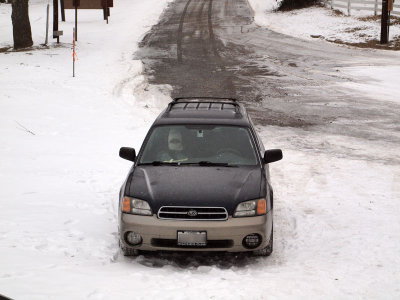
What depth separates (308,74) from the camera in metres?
20.4

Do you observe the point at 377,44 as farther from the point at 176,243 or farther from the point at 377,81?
the point at 176,243

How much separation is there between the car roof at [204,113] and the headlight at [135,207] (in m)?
1.47

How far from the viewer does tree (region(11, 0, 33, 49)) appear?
2297 centimetres

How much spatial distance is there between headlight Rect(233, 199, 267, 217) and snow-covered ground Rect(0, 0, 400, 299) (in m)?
0.63

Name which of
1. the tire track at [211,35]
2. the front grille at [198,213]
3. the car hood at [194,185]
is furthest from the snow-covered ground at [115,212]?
the tire track at [211,35]

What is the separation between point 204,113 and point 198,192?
72.1 inches

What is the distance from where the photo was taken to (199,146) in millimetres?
7582

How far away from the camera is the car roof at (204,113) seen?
7.85 metres

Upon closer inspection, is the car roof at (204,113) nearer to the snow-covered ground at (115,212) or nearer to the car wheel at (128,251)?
the snow-covered ground at (115,212)

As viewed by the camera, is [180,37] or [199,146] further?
[180,37]

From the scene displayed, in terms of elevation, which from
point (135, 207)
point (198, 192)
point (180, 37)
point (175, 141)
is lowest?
point (180, 37)

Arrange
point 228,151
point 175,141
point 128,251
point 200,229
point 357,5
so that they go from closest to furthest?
point 200,229
point 128,251
point 228,151
point 175,141
point 357,5

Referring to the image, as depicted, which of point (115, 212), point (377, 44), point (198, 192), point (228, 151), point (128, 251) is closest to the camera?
point (198, 192)

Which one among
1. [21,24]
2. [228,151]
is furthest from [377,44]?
[228,151]
